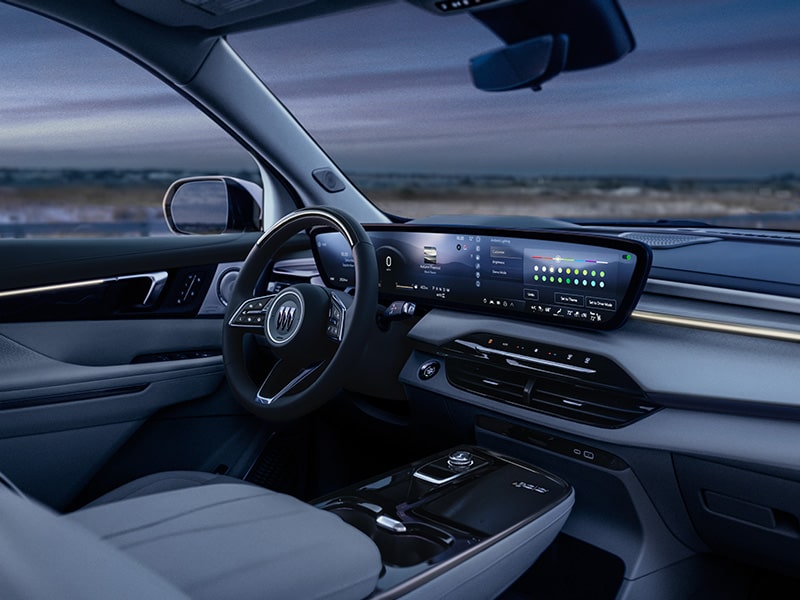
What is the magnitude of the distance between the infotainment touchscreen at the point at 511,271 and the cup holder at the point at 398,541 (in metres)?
0.67

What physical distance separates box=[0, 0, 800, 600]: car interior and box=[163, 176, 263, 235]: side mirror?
0.5 inches

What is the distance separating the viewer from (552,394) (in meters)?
2.04

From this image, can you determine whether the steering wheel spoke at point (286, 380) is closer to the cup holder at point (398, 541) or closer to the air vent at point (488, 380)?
the cup holder at point (398, 541)

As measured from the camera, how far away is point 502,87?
2.60m

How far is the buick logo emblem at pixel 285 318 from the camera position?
203cm

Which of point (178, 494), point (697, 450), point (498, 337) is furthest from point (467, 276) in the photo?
point (178, 494)

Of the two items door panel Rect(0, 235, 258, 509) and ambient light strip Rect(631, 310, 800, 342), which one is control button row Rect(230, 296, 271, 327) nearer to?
door panel Rect(0, 235, 258, 509)

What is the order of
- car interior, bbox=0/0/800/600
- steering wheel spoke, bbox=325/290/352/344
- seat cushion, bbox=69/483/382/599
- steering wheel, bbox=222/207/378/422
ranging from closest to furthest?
seat cushion, bbox=69/483/382/599 → car interior, bbox=0/0/800/600 → steering wheel, bbox=222/207/378/422 → steering wheel spoke, bbox=325/290/352/344

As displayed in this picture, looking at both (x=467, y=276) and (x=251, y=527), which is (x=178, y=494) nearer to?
(x=251, y=527)

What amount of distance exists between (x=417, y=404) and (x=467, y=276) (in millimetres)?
479

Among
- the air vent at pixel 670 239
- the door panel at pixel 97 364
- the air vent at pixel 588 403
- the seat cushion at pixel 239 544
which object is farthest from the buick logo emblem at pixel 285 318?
the air vent at pixel 670 239

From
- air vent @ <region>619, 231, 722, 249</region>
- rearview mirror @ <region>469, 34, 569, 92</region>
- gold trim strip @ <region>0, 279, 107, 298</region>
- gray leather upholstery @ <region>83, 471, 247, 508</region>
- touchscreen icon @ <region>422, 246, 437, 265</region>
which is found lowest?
gray leather upholstery @ <region>83, 471, 247, 508</region>

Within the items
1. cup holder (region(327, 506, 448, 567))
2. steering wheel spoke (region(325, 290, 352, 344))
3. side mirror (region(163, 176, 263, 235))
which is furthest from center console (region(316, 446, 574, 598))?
side mirror (region(163, 176, 263, 235))

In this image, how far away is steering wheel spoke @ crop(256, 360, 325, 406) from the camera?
2.01 m
